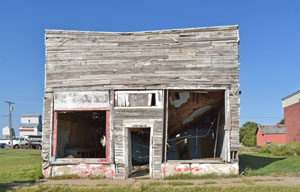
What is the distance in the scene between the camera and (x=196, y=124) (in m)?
20.5

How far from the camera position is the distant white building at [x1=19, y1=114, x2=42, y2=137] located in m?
63.2

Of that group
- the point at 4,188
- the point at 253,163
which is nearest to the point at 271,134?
the point at 253,163

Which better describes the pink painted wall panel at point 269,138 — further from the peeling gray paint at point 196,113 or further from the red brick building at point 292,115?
the peeling gray paint at point 196,113

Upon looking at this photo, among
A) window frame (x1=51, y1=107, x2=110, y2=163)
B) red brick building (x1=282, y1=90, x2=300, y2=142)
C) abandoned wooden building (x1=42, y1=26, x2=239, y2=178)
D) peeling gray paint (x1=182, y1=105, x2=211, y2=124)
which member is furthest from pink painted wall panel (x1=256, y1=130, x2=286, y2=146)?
window frame (x1=51, y1=107, x2=110, y2=163)

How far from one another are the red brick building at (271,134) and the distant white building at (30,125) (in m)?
43.2

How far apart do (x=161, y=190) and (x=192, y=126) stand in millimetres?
10571

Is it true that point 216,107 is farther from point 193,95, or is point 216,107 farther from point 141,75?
point 141,75

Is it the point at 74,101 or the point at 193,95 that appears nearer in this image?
the point at 74,101

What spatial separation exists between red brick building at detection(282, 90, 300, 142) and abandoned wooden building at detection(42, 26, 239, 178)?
24100mm

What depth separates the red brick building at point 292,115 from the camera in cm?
3536

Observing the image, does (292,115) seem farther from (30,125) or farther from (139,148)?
(30,125)

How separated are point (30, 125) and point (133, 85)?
55112mm

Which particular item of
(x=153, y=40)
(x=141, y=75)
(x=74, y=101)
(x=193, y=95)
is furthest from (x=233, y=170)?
(x=74, y=101)

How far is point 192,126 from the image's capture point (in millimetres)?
20547
